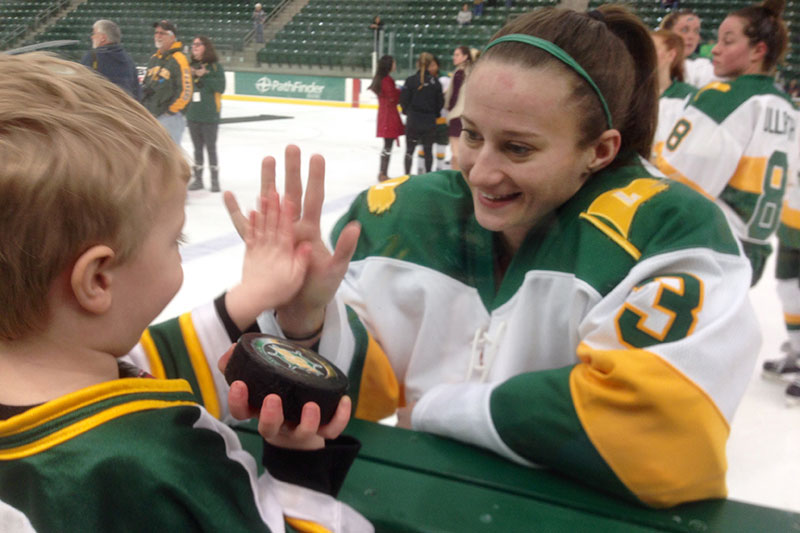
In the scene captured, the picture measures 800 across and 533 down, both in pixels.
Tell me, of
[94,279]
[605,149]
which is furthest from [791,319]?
[94,279]

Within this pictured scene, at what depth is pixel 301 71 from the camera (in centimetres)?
133

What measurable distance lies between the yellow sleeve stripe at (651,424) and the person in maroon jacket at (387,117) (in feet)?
2.89

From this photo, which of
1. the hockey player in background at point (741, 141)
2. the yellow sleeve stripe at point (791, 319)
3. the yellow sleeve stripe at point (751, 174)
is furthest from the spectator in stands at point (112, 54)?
the yellow sleeve stripe at point (791, 319)

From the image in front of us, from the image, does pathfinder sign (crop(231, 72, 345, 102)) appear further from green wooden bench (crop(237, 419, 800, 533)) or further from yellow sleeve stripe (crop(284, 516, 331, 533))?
yellow sleeve stripe (crop(284, 516, 331, 533))

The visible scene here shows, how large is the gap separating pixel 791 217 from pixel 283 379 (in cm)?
196

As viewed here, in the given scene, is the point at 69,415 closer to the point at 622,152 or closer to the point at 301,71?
the point at 622,152

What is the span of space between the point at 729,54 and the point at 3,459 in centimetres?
148

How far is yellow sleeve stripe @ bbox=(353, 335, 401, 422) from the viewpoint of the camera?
2.62 ft

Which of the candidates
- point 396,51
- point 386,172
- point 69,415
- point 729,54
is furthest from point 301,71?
point 386,172

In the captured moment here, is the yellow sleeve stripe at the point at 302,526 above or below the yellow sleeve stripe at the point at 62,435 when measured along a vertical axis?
below

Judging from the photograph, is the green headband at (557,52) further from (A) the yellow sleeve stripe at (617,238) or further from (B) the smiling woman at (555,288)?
(A) the yellow sleeve stripe at (617,238)

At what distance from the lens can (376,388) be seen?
815 mm

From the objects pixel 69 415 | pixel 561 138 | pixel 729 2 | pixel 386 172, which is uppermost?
pixel 729 2

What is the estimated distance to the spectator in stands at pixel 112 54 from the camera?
3.46ft
